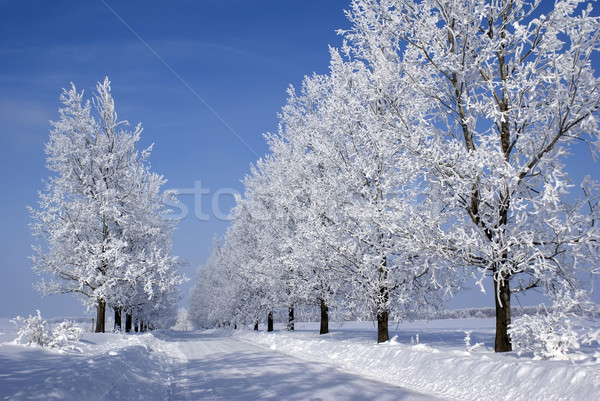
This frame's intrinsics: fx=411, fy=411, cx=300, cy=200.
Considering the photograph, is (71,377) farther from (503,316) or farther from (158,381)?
(503,316)

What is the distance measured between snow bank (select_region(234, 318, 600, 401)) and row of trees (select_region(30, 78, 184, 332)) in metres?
10.6

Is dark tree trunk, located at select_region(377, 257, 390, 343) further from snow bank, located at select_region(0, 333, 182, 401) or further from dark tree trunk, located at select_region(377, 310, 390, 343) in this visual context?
snow bank, located at select_region(0, 333, 182, 401)

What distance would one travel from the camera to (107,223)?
1695 centimetres

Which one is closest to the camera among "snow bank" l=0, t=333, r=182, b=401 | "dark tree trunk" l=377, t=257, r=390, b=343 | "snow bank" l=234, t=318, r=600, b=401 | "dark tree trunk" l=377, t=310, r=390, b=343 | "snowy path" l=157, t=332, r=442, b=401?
"snow bank" l=0, t=333, r=182, b=401

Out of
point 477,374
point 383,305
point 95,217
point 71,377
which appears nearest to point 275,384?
point 71,377

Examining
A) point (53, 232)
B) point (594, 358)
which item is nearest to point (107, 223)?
point (53, 232)

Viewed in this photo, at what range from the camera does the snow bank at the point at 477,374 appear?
4.84 m

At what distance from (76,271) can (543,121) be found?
54.0 ft

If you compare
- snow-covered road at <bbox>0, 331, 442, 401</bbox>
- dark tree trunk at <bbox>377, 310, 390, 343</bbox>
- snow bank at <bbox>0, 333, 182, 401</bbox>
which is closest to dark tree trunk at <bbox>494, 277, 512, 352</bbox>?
snow-covered road at <bbox>0, 331, 442, 401</bbox>

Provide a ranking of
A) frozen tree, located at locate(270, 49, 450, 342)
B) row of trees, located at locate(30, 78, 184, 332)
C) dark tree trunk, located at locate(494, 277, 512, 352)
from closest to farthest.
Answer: dark tree trunk, located at locate(494, 277, 512, 352) → frozen tree, located at locate(270, 49, 450, 342) → row of trees, located at locate(30, 78, 184, 332)

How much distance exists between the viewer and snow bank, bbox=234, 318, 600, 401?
4844 millimetres

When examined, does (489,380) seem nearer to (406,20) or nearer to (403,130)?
(403,130)

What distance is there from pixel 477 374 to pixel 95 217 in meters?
15.2

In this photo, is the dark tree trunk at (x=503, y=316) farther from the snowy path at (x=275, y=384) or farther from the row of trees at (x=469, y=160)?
the snowy path at (x=275, y=384)
